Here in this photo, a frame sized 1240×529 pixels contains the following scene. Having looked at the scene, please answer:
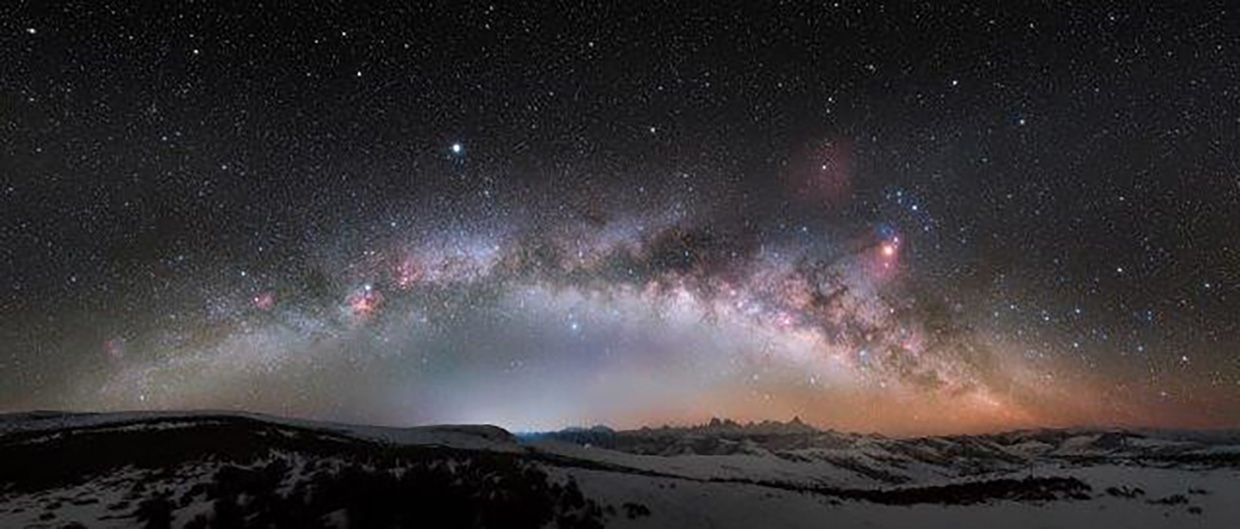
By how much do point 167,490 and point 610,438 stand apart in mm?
162193

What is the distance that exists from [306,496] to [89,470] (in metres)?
12.4

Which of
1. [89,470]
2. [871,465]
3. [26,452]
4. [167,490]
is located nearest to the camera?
[167,490]

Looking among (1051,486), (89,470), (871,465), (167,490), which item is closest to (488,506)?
(167,490)

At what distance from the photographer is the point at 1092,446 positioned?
652 ft

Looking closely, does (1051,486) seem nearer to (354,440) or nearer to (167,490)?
(167,490)

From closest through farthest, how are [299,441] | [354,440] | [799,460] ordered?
[299,441], [354,440], [799,460]

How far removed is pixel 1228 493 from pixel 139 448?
52290mm

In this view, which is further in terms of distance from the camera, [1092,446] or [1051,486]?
[1092,446]

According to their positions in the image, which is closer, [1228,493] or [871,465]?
[1228,493]

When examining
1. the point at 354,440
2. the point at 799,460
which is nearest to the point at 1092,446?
the point at 799,460

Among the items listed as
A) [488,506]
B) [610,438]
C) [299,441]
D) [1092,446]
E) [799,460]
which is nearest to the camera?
[488,506]

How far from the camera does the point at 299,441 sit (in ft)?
150

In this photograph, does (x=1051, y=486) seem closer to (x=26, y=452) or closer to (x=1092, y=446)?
(x=26, y=452)

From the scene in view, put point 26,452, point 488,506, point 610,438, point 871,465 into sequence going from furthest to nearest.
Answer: point 610,438, point 871,465, point 26,452, point 488,506
